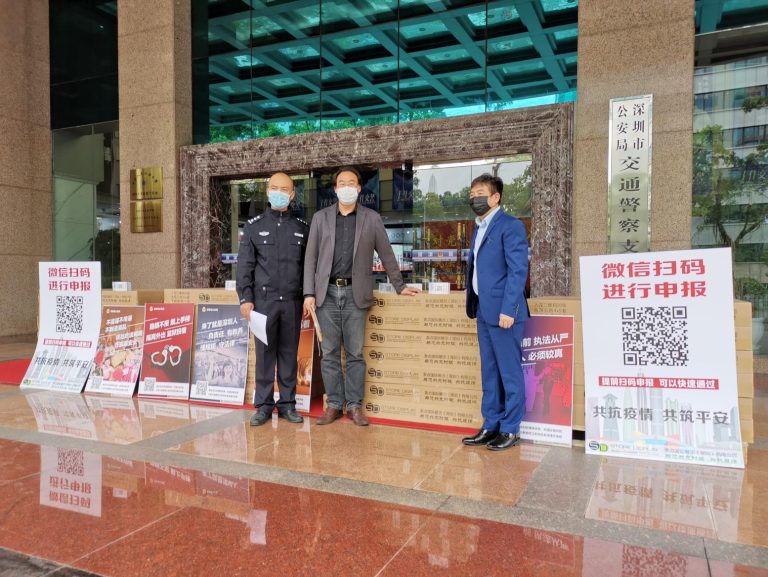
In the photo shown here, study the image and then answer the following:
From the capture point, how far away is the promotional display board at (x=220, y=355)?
4.56m

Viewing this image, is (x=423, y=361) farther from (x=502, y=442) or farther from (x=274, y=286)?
(x=274, y=286)

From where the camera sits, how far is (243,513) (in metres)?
2.41

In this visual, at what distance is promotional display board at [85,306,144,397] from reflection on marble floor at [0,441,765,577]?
2217 mm

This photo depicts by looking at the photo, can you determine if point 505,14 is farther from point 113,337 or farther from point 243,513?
point 243,513

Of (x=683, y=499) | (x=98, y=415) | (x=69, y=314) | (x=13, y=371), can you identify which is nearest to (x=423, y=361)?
(x=683, y=499)

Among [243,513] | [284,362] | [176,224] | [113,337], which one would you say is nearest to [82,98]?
[176,224]

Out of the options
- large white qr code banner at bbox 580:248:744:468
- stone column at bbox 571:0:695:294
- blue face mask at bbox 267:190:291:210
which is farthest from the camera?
stone column at bbox 571:0:695:294

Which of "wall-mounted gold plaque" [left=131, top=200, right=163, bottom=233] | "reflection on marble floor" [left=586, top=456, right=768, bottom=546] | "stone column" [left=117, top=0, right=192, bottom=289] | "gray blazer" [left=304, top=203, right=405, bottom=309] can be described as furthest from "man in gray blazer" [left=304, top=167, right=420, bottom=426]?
"wall-mounted gold plaque" [left=131, top=200, right=163, bottom=233]

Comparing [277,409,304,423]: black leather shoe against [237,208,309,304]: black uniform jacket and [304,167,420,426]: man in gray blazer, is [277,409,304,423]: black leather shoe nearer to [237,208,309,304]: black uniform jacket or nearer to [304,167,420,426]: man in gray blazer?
[304,167,420,426]: man in gray blazer

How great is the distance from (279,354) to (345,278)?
785 mm

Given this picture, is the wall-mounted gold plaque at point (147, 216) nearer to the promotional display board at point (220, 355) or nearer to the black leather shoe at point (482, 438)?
Result: the promotional display board at point (220, 355)

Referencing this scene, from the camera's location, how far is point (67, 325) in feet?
17.4

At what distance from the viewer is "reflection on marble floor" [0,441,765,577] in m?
1.96

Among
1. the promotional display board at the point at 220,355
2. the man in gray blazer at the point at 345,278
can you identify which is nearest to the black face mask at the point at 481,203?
the man in gray blazer at the point at 345,278
